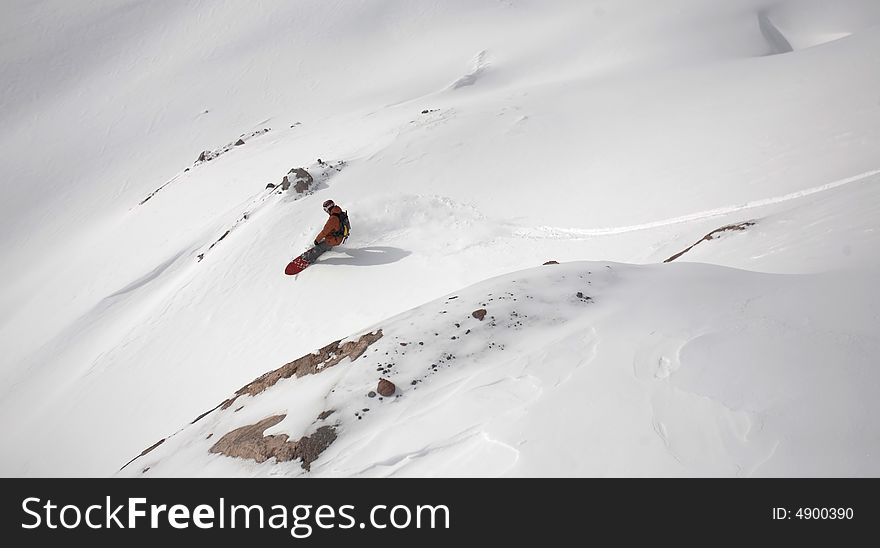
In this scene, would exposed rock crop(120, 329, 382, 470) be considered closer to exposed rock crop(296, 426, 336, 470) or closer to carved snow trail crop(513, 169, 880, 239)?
exposed rock crop(296, 426, 336, 470)

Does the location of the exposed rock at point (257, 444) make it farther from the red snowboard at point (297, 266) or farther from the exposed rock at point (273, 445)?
the red snowboard at point (297, 266)

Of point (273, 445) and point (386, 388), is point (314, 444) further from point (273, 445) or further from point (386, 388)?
point (386, 388)

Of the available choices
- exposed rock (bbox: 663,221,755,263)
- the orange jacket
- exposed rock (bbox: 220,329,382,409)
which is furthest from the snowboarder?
exposed rock (bbox: 663,221,755,263)

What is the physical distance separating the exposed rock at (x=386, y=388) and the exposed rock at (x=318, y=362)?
2.20ft

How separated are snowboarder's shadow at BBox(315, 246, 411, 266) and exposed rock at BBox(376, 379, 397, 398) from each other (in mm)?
5790

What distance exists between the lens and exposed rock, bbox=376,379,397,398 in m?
4.39

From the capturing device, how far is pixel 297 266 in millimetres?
10164

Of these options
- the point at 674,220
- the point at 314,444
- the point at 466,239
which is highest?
the point at 314,444

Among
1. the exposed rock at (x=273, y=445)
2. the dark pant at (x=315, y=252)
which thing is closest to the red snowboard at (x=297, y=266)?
the dark pant at (x=315, y=252)

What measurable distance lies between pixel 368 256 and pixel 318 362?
17.2ft

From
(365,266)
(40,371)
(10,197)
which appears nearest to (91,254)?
(40,371)

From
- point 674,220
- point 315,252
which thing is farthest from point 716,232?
point 315,252

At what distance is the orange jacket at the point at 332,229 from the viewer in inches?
392

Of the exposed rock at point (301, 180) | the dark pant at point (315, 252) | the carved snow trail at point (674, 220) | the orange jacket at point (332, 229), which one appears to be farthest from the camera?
the exposed rock at point (301, 180)
